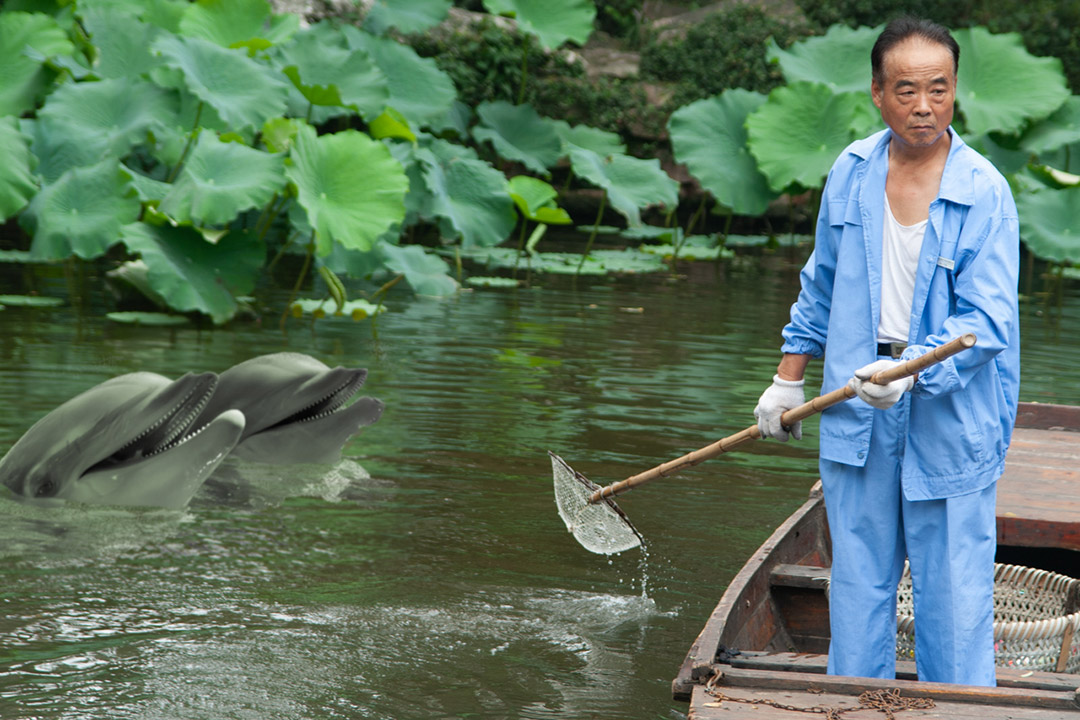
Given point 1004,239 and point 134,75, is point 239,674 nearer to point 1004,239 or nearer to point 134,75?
point 1004,239

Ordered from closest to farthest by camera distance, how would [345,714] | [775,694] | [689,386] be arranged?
[775,694]
[345,714]
[689,386]

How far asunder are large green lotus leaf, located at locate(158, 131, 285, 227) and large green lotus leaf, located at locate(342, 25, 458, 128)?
4210mm

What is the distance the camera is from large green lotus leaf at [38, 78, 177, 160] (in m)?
10.3

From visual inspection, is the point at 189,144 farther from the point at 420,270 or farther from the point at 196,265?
the point at 420,270

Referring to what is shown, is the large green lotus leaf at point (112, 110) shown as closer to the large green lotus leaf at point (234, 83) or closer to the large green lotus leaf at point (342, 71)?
the large green lotus leaf at point (234, 83)

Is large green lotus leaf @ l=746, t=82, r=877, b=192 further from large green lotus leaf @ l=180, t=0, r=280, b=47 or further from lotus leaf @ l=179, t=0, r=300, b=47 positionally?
large green lotus leaf @ l=180, t=0, r=280, b=47

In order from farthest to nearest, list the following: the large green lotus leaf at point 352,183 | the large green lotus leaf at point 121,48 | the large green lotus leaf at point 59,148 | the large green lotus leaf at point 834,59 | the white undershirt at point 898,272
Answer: the large green lotus leaf at point 834,59, the large green lotus leaf at point 121,48, the large green lotus leaf at point 59,148, the large green lotus leaf at point 352,183, the white undershirt at point 898,272

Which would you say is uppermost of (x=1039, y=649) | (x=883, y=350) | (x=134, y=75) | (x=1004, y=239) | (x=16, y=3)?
(x=16, y=3)

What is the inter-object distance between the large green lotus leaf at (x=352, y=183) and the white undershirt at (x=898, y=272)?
6874 mm

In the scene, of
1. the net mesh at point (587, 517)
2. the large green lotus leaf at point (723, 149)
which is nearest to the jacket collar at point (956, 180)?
the net mesh at point (587, 517)

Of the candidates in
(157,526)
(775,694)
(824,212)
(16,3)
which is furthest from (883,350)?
(16,3)

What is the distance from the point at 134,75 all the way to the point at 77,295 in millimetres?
2064

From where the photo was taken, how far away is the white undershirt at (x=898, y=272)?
9.10 ft

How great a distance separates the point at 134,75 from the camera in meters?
11.2
